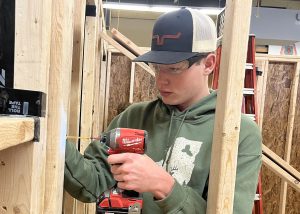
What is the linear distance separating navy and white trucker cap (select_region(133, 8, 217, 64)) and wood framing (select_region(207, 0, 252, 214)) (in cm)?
32

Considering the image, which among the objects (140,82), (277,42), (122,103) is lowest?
(122,103)

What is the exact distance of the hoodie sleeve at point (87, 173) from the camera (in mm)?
1166

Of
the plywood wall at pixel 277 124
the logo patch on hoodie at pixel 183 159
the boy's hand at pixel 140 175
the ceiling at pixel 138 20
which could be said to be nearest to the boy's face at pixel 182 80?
the logo patch on hoodie at pixel 183 159

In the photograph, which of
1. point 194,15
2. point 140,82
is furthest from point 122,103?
point 194,15

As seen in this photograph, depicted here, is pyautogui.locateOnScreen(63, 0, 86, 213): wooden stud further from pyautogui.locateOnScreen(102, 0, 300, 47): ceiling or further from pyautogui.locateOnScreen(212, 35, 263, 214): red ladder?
pyautogui.locateOnScreen(102, 0, 300, 47): ceiling

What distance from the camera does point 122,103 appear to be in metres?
5.02

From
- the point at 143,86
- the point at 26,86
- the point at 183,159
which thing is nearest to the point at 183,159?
the point at 183,159

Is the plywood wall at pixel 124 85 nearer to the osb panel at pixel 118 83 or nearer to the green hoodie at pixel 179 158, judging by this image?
the osb panel at pixel 118 83

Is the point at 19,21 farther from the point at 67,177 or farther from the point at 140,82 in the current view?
the point at 140,82

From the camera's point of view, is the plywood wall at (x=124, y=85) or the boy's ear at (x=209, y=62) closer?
the boy's ear at (x=209, y=62)

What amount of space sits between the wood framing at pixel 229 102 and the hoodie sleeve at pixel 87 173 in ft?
1.73

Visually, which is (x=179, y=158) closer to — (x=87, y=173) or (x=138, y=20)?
(x=87, y=173)

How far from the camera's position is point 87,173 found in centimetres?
125

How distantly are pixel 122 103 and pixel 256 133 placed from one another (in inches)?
154
